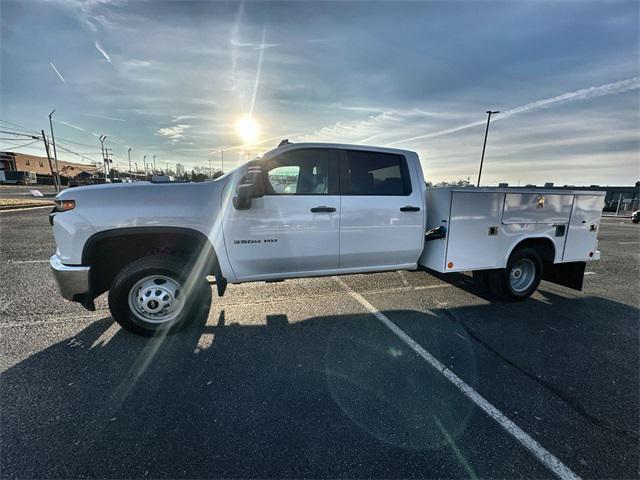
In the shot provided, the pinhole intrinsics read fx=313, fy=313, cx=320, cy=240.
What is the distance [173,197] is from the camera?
10.8 feet

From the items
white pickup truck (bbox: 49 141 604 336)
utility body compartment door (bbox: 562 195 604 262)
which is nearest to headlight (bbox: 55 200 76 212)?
white pickup truck (bbox: 49 141 604 336)

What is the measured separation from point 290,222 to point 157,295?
64.4 inches

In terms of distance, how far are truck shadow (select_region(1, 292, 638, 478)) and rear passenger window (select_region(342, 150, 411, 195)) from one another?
1.66 metres

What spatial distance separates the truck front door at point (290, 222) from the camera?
3.49m

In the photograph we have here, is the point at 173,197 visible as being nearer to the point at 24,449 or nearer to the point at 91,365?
the point at 91,365

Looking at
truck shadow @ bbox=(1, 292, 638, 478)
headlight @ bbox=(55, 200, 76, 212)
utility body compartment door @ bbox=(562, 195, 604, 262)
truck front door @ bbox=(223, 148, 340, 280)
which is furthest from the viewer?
utility body compartment door @ bbox=(562, 195, 604, 262)

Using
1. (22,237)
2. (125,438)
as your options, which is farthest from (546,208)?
(22,237)

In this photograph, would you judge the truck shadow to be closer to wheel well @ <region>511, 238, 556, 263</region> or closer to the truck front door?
the truck front door

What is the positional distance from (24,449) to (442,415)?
2.82 metres

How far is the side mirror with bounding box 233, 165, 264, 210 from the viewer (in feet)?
10.8

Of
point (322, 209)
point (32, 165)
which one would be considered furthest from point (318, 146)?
point (32, 165)

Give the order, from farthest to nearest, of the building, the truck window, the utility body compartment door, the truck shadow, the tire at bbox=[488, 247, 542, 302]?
the building
the utility body compartment door
the tire at bbox=[488, 247, 542, 302]
the truck window
the truck shadow

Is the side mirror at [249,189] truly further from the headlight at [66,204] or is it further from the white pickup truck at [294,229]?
the headlight at [66,204]

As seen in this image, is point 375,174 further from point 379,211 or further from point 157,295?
point 157,295
